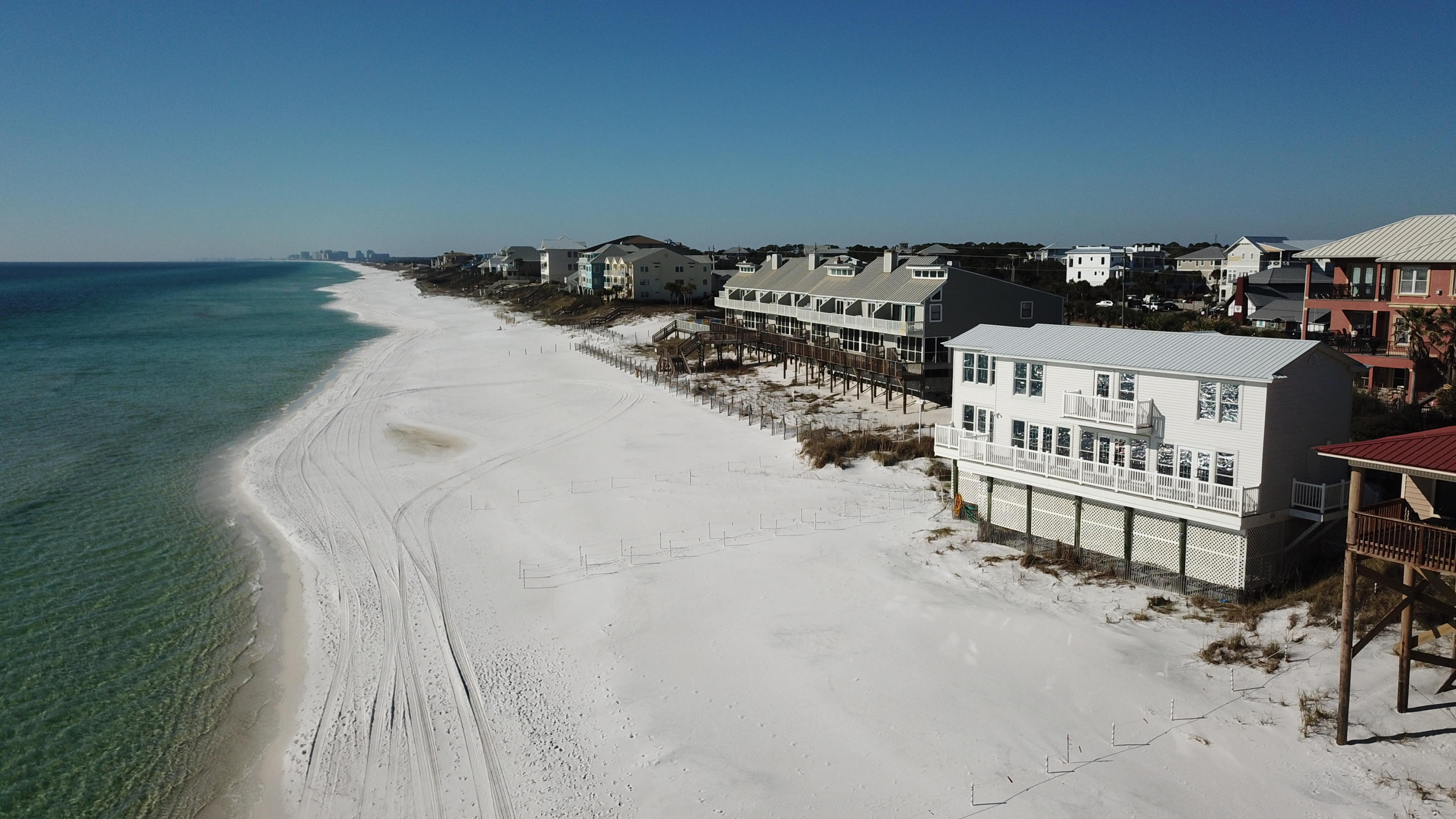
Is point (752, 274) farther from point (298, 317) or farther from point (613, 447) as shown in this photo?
point (298, 317)

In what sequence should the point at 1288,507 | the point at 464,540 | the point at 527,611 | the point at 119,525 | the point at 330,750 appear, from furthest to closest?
the point at 119,525, the point at 464,540, the point at 527,611, the point at 1288,507, the point at 330,750

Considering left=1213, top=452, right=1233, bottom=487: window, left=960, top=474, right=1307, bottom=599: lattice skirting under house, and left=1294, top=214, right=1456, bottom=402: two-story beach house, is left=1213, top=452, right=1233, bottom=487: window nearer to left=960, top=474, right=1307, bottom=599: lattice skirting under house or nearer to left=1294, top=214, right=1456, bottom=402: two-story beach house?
left=960, top=474, right=1307, bottom=599: lattice skirting under house

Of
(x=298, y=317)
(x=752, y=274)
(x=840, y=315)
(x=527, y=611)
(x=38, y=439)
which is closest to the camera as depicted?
(x=527, y=611)

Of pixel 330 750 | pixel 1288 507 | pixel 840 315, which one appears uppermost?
pixel 840 315

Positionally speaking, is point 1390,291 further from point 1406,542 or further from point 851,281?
point 851,281

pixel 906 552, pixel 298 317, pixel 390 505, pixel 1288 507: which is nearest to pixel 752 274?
pixel 390 505

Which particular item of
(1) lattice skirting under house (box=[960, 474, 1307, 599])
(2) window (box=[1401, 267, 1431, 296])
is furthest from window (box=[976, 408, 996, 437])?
(2) window (box=[1401, 267, 1431, 296])

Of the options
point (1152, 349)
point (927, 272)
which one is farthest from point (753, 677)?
point (927, 272)
